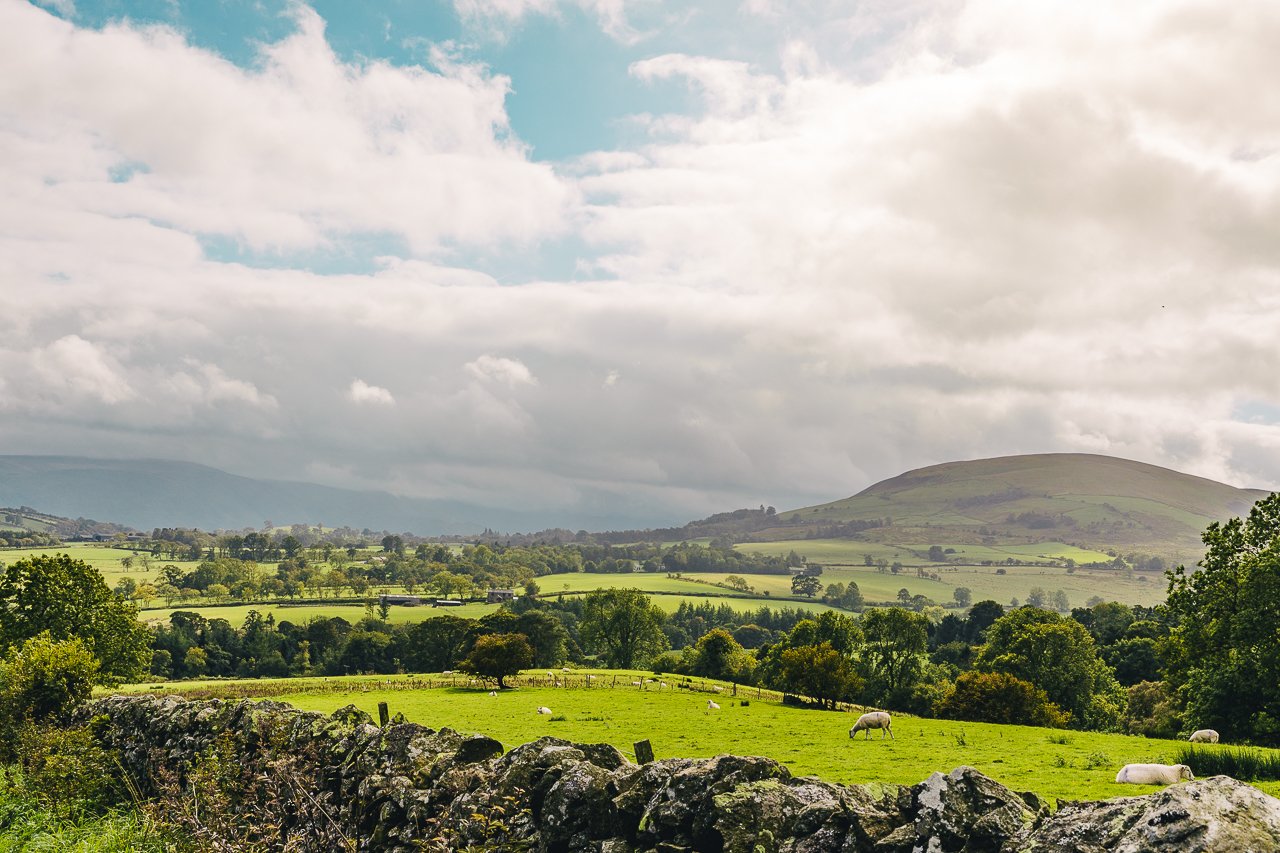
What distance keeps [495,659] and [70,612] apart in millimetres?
28012

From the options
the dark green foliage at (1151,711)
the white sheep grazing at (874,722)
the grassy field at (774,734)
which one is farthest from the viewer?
the dark green foliage at (1151,711)

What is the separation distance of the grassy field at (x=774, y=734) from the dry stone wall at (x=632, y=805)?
18.2 ft

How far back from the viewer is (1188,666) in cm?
3622

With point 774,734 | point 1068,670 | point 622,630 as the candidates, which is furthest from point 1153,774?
point 622,630

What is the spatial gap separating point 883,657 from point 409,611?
9854 cm

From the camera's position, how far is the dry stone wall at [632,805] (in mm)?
5008

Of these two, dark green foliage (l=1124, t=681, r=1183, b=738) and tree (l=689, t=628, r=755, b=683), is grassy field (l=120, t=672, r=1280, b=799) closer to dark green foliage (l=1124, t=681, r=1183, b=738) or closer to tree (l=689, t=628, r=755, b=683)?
dark green foliage (l=1124, t=681, r=1183, b=738)

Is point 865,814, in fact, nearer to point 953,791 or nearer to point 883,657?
point 953,791

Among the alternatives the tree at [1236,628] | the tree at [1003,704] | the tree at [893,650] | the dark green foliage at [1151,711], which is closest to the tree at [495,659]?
the tree at [1003,704]

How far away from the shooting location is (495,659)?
61.8 meters

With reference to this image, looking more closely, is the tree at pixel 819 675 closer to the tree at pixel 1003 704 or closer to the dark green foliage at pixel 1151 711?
the tree at pixel 1003 704

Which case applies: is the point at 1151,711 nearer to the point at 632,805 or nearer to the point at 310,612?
the point at 632,805

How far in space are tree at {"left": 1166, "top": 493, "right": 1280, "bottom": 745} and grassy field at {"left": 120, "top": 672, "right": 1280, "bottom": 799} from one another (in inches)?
166

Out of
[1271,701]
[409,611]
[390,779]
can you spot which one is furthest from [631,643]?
[390,779]
